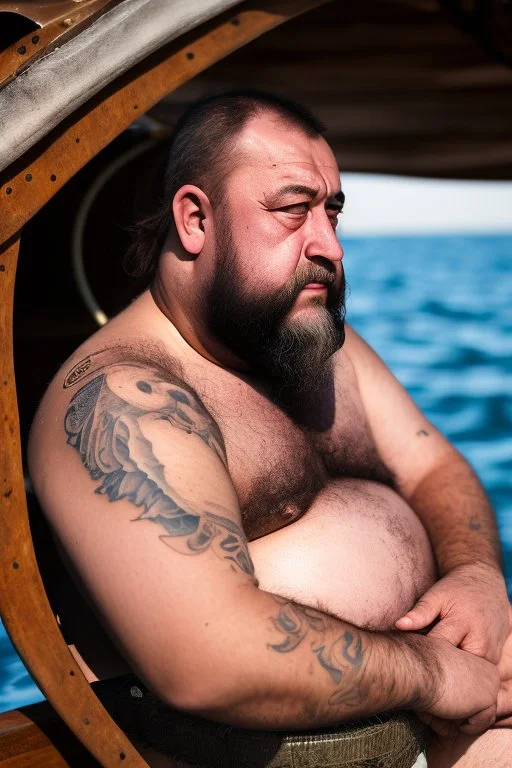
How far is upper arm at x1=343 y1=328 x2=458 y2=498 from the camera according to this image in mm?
2535

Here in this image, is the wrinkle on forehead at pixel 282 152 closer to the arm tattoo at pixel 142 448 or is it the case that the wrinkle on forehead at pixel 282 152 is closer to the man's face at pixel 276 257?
the man's face at pixel 276 257

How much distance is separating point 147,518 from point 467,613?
75cm

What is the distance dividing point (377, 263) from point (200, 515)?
12.4 meters

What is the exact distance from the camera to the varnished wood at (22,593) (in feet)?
5.61

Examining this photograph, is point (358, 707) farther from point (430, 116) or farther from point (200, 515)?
point (430, 116)

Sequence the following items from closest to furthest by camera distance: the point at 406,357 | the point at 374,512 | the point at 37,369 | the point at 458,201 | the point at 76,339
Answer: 1. the point at 374,512
2. the point at 37,369
3. the point at 76,339
4. the point at 406,357
5. the point at 458,201

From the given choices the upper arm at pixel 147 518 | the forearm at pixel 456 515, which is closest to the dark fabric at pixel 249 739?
the upper arm at pixel 147 518

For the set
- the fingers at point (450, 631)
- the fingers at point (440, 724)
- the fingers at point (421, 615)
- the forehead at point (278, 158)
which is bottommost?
the fingers at point (440, 724)

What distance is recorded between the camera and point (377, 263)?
13.8m

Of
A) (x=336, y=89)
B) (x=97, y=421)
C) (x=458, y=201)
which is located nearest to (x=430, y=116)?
(x=336, y=89)

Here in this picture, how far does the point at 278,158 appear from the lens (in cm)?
206

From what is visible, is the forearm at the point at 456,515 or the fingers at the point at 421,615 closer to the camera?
the fingers at the point at 421,615

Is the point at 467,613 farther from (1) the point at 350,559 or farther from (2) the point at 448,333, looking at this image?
(2) the point at 448,333

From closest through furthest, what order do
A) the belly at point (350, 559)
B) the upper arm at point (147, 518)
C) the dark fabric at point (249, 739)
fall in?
the upper arm at point (147, 518) < the dark fabric at point (249, 739) < the belly at point (350, 559)
